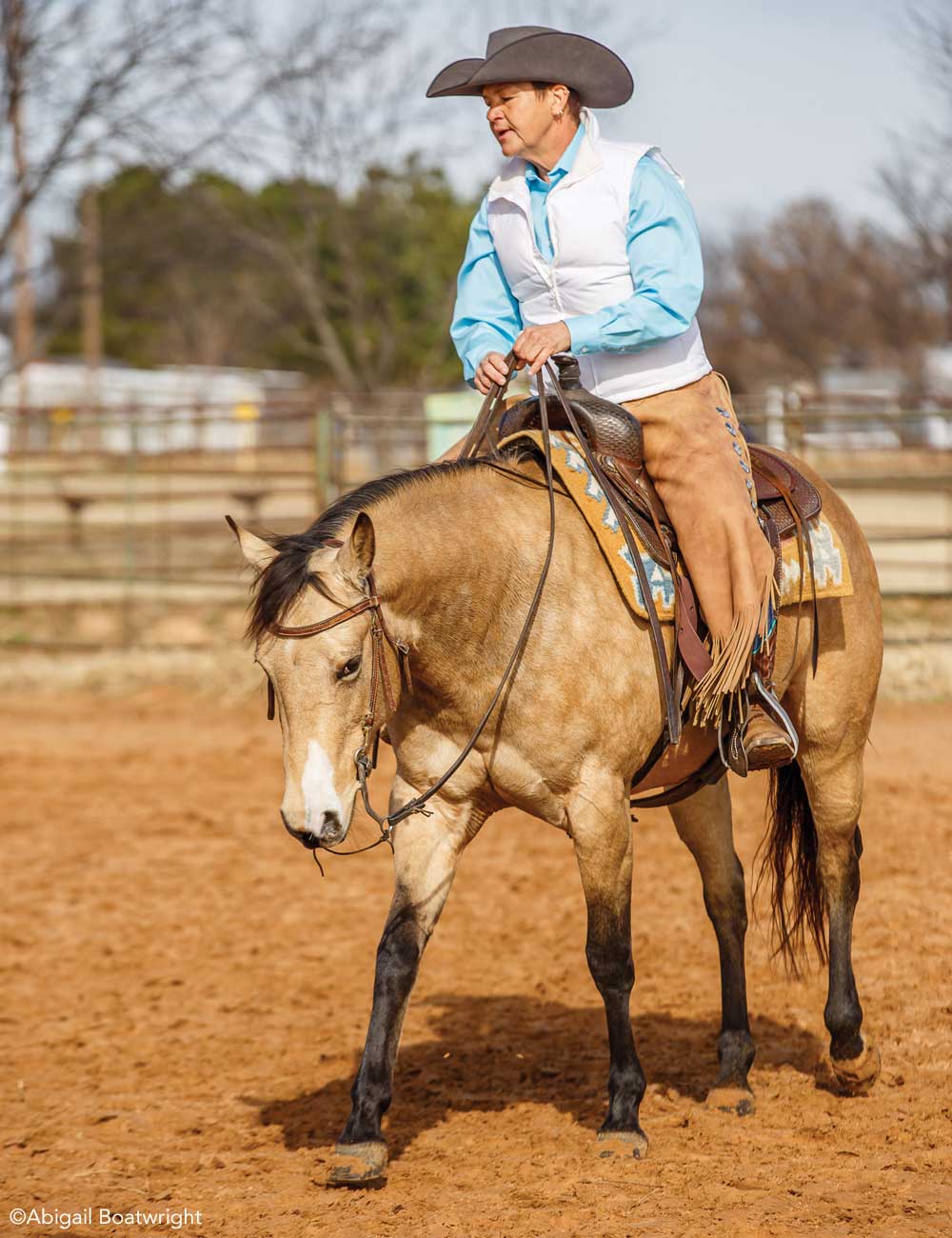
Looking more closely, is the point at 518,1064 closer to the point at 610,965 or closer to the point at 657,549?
the point at 610,965

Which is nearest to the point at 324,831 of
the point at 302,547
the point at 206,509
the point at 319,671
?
the point at 319,671

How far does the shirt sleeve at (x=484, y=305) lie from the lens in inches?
161

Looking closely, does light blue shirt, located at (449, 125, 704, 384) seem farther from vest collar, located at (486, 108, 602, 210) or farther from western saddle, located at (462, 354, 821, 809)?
western saddle, located at (462, 354, 821, 809)

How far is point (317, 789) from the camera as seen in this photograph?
3115mm

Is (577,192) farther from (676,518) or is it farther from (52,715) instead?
(52,715)

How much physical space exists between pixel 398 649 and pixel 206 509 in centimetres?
1581

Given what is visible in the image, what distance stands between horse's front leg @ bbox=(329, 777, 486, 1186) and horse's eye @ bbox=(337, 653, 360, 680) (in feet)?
1.98

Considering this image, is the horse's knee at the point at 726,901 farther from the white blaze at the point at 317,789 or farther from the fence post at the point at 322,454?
the fence post at the point at 322,454

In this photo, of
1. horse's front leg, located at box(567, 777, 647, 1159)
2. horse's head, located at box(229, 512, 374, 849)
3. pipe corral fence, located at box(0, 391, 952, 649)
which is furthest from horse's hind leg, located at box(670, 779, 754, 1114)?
pipe corral fence, located at box(0, 391, 952, 649)

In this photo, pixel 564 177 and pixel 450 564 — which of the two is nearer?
pixel 450 564

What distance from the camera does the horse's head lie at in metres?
3.12

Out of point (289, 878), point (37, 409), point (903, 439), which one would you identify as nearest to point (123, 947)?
point (289, 878)

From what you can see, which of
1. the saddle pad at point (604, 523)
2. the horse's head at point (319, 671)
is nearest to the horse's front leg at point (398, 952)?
the horse's head at point (319, 671)

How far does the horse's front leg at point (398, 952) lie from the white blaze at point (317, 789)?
0.64 meters
